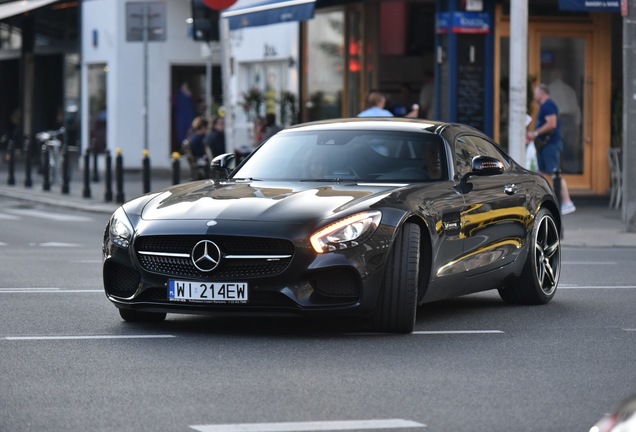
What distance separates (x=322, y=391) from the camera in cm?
728

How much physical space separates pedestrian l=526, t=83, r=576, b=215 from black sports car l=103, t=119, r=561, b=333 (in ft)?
36.2

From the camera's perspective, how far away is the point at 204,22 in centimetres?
2394

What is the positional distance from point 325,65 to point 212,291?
22.2 meters

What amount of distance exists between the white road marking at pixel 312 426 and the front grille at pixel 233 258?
2587 millimetres

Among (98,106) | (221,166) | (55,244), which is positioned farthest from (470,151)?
(98,106)

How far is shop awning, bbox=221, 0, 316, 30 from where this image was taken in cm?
2414

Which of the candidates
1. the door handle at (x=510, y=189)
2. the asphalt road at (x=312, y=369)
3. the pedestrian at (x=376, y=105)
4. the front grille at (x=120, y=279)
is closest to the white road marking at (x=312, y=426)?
the asphalt road at (x=312, y=369)

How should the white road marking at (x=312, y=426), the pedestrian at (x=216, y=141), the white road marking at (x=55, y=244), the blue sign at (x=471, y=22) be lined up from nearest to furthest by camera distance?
the white road marking at (x=312, y=426)
the white road marking at (x=55, y=244)
the blue sign at (x=471, y=22)
the pedestrian at (x=216, y=141)

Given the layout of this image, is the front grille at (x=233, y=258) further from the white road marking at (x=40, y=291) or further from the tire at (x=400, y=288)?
the white road marking at (x=40, y=291)

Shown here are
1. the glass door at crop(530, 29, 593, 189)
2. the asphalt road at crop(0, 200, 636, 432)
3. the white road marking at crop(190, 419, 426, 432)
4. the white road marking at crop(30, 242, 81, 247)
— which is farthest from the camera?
the glass door at crop(530, 29, 593, 189)

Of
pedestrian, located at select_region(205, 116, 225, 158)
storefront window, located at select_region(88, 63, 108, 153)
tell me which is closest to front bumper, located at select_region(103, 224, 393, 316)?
pedestrian, located at select_region(205, 116, 225, 158)

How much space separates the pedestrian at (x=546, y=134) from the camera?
2208 cm

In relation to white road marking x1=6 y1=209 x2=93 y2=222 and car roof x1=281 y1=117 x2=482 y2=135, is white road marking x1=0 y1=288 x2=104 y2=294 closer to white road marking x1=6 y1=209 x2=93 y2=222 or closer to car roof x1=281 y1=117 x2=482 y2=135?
car roof x1=281 y1=117 x2=482 y2=135

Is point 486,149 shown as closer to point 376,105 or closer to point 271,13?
point 376,105
